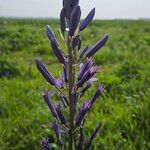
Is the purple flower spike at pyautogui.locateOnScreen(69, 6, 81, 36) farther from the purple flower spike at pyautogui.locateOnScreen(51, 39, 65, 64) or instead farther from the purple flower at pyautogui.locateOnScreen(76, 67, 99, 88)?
the purple flower at pyautogui.locateOnScreen(76, 67, 99, 88)

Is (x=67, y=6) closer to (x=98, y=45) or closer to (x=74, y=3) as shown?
(x=74, y=3)

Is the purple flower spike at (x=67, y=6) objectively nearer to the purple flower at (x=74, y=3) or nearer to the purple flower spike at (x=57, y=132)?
the purple flower at (x=74, y=3)

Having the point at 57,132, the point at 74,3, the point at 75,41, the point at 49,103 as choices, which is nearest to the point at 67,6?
the point at 74,3

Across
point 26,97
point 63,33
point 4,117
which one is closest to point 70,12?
point 63,33

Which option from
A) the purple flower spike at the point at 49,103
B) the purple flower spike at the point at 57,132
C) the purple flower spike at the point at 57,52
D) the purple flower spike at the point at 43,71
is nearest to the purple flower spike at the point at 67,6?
the purple flower spike at the point at 57,52

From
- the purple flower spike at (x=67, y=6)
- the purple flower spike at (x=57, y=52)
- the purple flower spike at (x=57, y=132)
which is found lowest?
the purple flower spike at (x=57, y=132)

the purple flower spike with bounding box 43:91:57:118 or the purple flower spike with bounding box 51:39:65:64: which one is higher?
the purple flower spike with bounding box 51:39:65:64

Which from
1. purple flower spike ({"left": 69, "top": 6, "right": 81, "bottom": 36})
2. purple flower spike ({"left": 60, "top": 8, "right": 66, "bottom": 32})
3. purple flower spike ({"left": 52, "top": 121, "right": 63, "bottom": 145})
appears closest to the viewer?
purple flower spike ({"left": 69, "top": 6, "right": 81, "bottom": 36})

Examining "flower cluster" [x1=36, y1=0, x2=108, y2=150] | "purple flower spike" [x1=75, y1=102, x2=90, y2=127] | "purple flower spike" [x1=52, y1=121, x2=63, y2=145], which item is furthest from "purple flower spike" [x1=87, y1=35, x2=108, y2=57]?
"purple flower spike" [x1=52, y1=121, x2=63, y2=145]
